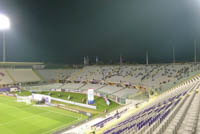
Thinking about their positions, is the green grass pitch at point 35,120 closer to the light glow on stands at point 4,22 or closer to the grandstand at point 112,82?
the grandstand at point 112,82

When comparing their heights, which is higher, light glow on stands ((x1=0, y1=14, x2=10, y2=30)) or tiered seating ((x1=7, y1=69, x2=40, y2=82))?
light glow on stands ((x1=0, y1=14, x2=10, y2=30))

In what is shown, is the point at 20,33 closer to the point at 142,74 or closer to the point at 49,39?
the point at 49,39

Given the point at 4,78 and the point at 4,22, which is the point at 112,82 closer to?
the point at 4,78

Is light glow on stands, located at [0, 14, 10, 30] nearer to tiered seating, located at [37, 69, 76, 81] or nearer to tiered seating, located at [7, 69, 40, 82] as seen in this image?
tiered seating, located at [7, 69, 40, 82]

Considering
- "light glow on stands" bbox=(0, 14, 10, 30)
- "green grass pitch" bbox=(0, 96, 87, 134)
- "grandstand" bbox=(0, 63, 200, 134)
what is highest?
"light glow on stands" bbox=(0, 14, 10, 30)

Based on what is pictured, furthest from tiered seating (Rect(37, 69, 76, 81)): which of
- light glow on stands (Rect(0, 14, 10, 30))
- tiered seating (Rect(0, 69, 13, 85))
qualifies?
light glow on stands (Rect(0, 14, 10, 30))

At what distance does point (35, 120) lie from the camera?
1903 cm

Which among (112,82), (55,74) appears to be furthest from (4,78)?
(112,82)

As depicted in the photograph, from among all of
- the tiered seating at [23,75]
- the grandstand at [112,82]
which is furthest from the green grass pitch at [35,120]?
the tiered seating at [23,75]

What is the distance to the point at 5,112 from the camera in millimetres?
22469

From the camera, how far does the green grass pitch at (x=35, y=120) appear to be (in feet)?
53.3

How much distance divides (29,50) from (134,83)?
42.3 meters

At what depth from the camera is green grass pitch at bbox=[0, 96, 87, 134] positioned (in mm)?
16250

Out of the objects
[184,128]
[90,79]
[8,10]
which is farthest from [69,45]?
[184,128]
